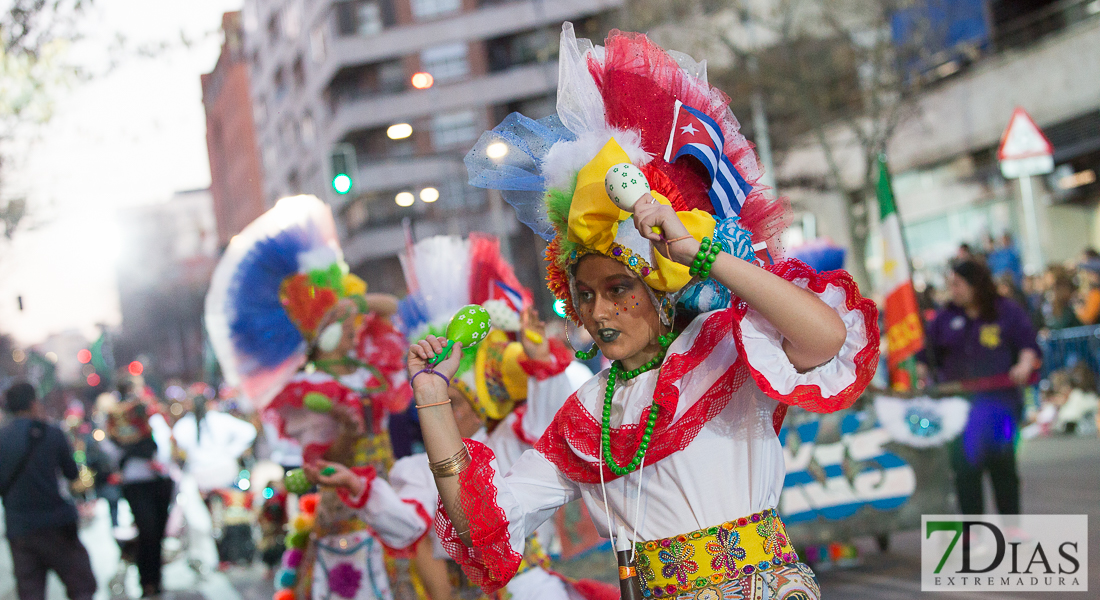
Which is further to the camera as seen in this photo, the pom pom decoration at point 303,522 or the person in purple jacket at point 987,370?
the person in purple jacket at point 987,370

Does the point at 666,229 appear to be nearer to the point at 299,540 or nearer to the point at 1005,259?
the point at 299,540

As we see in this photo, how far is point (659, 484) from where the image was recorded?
2.42m

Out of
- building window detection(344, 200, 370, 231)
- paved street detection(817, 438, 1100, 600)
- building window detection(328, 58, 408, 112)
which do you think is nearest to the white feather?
paved street detection(817, 438, 1100, 600)

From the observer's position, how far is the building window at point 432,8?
4169 centimetres

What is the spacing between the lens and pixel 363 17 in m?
42.3

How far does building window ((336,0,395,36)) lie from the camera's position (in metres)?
42.0

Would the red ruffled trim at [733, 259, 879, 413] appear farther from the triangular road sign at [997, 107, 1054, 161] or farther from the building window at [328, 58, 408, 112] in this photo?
the building window at [328, 58, 408, 112]

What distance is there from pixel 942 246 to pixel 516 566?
20452 mm

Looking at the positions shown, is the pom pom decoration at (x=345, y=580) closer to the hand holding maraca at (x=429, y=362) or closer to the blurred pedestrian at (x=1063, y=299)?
the hand holding maraca at (x=429, y=362)

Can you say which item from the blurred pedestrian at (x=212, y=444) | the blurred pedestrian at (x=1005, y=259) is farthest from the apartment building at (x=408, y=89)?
the blurred pedestrian at (x=212, y=444)

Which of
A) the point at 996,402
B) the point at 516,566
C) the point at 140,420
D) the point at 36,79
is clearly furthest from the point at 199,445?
the point at 516,566

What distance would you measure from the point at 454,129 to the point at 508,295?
38.3 metres

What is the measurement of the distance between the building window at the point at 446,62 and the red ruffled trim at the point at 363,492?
3815cm

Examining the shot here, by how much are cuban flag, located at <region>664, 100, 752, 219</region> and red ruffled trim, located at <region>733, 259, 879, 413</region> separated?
A: 11.3 inches
